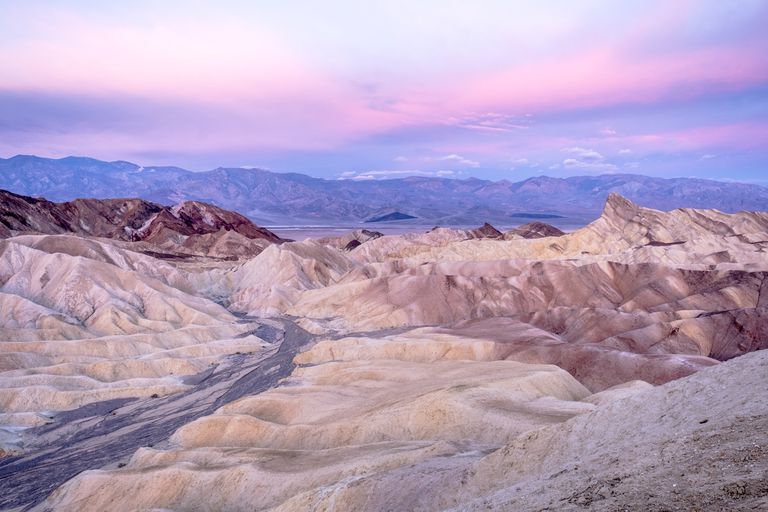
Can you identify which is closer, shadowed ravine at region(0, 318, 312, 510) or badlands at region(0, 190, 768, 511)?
badlands at region(0, 190, 768, 511)

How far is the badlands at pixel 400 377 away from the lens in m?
16.2

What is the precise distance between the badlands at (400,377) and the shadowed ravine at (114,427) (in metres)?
0.21

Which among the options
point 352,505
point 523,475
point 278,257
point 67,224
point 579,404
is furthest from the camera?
point 67,224

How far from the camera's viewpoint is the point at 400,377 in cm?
4200

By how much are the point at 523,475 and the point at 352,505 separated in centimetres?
533

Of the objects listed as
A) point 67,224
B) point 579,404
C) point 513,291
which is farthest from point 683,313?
point 67,224

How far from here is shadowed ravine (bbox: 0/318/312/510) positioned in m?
33.2

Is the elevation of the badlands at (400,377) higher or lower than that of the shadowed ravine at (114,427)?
higher

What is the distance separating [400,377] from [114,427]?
64.8ft

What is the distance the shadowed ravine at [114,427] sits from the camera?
33.2 meters

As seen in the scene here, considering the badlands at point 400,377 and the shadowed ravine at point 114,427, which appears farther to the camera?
the shadowed ravine at point 114,427

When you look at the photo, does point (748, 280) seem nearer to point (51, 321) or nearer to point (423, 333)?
point (423, 333)

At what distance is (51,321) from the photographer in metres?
60.1

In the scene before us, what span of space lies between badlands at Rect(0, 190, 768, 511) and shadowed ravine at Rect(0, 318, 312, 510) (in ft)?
0.68
